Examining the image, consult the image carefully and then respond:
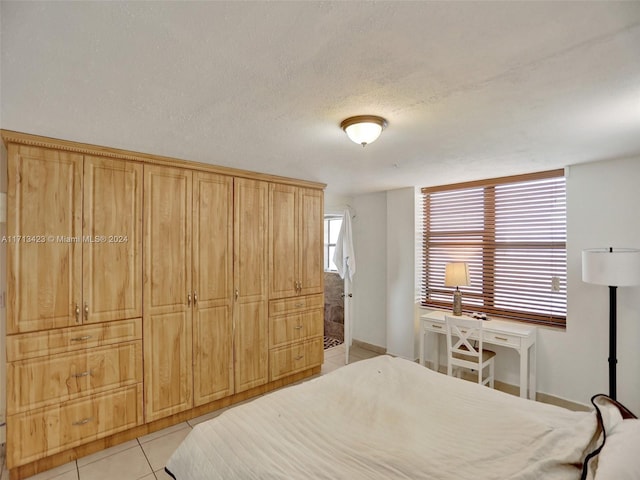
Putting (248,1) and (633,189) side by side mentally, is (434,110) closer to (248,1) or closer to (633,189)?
(248,1)

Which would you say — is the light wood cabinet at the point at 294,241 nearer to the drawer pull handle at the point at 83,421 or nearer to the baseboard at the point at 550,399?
the drawer pull handle at the point at 83,421

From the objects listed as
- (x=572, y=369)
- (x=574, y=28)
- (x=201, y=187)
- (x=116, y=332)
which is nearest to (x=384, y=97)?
(x=574, y=28)

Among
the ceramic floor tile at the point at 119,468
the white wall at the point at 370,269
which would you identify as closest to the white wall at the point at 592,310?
the white wall at the point at 370,269

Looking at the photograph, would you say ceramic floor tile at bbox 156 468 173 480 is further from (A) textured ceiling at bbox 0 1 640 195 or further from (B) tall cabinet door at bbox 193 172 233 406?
(A) textured ceiling at bbox 0 1 640 195

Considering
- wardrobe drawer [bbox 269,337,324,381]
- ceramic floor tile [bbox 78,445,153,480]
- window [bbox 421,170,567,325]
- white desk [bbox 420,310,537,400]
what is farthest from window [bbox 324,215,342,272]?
ceramic floor tile [bbox 78,445,153,480]

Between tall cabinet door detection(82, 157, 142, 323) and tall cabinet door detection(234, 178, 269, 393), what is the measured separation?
0.93m

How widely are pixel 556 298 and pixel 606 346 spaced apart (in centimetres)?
57

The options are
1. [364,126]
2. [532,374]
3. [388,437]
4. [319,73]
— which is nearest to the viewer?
[319,73]

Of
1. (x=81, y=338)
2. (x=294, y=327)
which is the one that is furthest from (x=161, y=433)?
(x=294, y=327)

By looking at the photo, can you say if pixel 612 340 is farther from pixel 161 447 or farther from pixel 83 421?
pixel 83 421

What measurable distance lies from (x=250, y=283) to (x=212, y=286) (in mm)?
430

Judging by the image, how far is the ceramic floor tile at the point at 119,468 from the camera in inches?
94.2

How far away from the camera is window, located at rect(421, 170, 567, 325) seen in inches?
139

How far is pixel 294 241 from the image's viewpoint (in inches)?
157
